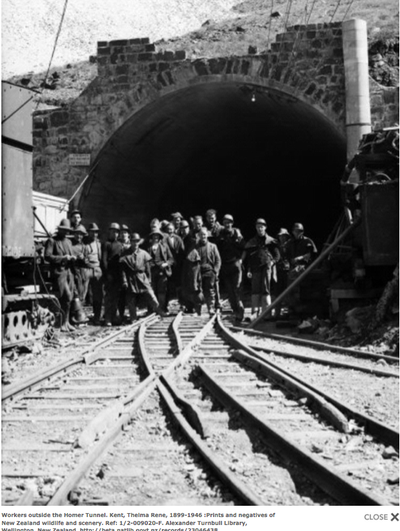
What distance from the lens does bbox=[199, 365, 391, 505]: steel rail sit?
4523 mm

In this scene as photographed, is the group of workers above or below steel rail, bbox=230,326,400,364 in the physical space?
above

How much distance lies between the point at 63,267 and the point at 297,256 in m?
4.26

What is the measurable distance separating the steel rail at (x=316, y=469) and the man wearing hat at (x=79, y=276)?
7.55 m

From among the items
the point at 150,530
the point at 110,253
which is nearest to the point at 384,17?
the point at 110,253

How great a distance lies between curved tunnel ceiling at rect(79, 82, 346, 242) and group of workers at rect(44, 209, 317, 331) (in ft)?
14.1

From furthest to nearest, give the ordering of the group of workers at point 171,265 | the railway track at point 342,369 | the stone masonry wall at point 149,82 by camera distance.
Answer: the stone masonry wall at point 149,82 < the group of workers at point 171,265 < the railway track at point 342,369

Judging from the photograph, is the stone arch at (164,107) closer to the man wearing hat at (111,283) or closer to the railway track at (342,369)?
the man wearing hat at (111,283)

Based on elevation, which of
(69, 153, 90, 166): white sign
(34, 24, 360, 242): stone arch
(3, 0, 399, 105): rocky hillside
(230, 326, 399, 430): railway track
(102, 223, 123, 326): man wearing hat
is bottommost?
(230, 326, 399, 430): railway track

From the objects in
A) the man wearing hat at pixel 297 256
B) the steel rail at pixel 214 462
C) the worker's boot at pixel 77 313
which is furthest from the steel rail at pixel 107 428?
the man wearing hat at pixel 297 256

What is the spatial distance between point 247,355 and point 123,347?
88.1 inches

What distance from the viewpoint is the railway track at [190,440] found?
489cm

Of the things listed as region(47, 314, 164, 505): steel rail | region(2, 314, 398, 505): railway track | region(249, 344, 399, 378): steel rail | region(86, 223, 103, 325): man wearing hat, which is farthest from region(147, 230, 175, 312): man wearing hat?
region(47, 314, 164, 505): steel rail

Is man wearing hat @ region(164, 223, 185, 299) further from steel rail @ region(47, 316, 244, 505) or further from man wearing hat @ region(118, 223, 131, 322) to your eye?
steel rail @ region(47, 316, 244, 505)

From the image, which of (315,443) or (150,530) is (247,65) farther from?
(150,530)
